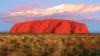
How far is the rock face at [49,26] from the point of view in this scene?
172 m

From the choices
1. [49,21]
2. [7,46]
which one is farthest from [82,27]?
[7,46]

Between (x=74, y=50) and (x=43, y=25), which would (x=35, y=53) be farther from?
(x=43, y=25)

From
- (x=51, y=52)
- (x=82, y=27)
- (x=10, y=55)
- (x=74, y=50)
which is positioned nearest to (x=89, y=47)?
(x=74, y=50)

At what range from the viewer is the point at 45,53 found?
71.8 ft

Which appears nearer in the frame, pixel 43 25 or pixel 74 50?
pixel 74 50

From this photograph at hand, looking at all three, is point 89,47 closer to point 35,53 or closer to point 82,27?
point 35,53

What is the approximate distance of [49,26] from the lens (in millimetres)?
180375

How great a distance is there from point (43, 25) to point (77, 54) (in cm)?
16389

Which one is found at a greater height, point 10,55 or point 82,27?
point 10,55

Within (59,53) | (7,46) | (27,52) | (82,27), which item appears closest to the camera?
(59,53)

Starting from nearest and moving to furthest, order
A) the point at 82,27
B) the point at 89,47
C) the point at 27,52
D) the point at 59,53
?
the point at 59,53 → the point at 27,52 → the point at 89,47 → the point at 82,27

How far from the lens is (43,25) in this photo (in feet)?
609

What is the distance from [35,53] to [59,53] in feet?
6.05

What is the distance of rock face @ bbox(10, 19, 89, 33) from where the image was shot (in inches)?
6765
